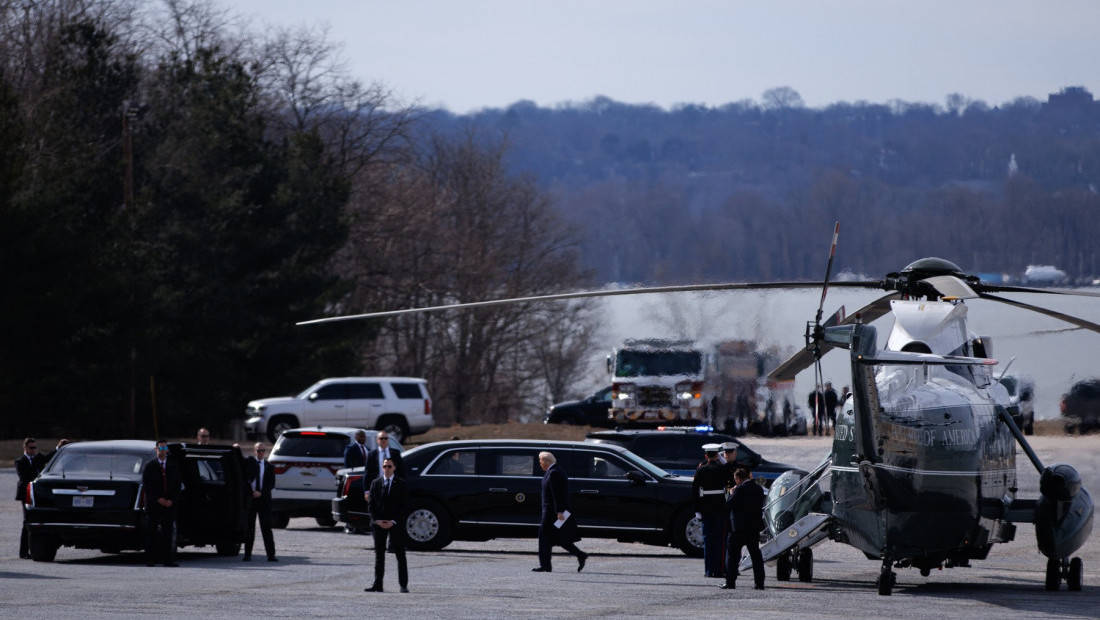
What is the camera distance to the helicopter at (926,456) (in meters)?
16.5

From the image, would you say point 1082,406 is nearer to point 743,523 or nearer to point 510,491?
point 510,491

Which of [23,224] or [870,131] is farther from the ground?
[870,131]

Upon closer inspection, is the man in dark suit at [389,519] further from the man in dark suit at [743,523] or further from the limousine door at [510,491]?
the limousine door at [510,491]

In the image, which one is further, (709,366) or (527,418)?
(527,418)

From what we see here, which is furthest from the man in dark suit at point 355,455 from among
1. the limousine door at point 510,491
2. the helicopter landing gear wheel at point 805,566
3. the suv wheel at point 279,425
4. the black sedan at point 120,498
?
the suv wheel at point 279,425

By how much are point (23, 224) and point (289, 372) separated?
40.6ft

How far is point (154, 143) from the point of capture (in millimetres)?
56000

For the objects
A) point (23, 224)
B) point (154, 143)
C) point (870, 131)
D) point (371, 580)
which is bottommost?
point (371, 580)

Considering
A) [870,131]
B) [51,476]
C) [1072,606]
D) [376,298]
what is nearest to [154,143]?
[376,298]

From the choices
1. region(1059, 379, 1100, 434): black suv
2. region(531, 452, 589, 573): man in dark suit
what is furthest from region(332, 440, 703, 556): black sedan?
region(1059, 379, 1100, 434): black suv

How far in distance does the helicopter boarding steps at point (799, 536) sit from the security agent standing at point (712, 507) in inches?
28.6

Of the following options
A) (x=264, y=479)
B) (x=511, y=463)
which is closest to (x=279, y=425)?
(x=511, y=463)

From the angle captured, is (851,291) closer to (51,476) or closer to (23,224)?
(51,476)

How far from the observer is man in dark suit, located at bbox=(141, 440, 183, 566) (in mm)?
20203
